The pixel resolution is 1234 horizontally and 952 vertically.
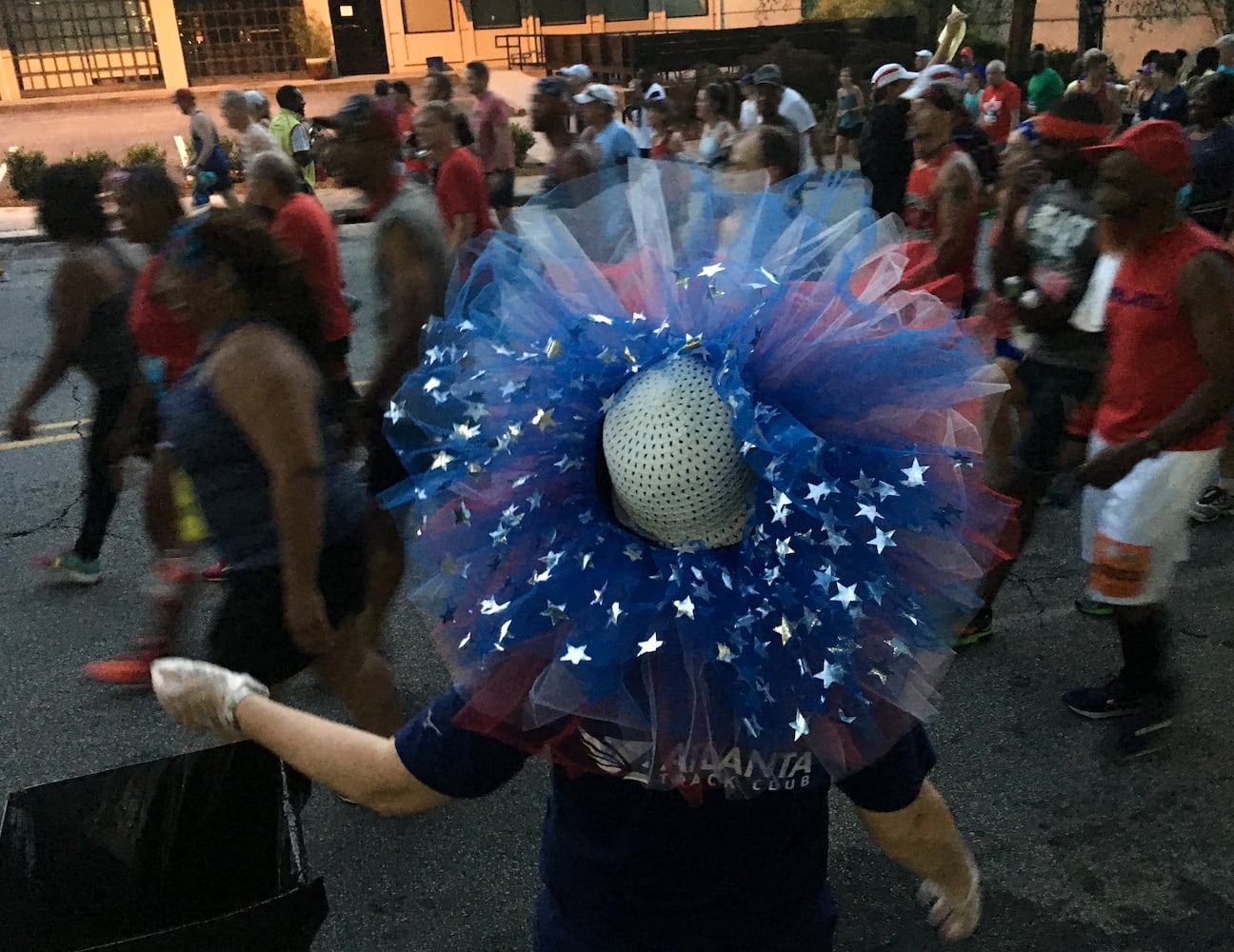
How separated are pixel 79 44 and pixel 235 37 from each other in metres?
4.03

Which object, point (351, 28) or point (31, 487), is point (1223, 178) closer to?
point (31, 487)

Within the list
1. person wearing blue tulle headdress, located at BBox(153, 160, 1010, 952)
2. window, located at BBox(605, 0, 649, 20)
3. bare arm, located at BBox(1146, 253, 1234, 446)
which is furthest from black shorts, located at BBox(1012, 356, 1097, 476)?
window, located at BBox(605, 0, 649, 20)

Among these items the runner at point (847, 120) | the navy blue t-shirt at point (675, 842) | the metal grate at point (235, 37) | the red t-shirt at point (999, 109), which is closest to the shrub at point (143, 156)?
the runner at point (847, 120)

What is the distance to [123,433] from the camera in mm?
4508

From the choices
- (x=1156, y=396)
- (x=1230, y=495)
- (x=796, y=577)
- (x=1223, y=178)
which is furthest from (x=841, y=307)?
(x=1223, y=178)

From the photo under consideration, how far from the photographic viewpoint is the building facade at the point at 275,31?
28516 millimetres

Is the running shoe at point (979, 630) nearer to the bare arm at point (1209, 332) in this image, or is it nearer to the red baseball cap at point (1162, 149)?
the bare arm at point (1209, 332)

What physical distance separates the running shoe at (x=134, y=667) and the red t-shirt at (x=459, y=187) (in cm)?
306

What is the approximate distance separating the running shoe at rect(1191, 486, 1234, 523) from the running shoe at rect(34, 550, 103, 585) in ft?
16.9

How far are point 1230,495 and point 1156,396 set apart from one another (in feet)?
7.79

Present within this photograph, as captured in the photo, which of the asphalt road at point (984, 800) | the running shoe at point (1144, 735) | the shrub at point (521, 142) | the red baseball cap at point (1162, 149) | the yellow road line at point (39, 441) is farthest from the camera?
the shrub at point (521, 142)

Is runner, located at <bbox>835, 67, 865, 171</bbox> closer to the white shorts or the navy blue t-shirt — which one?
the white shorts

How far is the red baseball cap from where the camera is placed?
3182 mm

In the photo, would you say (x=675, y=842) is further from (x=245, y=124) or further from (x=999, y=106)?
(x=999, y=106)
